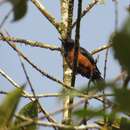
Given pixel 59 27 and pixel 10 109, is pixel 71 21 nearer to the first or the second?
pixel 59 27

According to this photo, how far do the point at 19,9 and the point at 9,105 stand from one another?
0.16m

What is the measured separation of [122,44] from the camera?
491 millimetres

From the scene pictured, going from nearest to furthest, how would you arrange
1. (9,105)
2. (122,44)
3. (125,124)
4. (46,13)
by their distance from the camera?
(122,44)
(9,105)
(125,124)
(46,13)

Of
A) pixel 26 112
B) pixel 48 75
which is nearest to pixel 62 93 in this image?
pixel 26 112

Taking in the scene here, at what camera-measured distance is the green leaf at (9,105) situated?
61 cm

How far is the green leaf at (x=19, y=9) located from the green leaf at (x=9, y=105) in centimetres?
12

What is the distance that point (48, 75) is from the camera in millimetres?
2449

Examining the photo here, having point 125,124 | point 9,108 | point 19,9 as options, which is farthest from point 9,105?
point 125,124

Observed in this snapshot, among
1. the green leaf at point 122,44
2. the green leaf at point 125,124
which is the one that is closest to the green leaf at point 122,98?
the green leaf at point 122,44

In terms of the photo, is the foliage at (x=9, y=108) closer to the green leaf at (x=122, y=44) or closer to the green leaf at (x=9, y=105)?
the green leaf at (x=9, y=105)

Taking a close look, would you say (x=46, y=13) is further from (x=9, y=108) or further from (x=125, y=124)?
(x=9, y=108)

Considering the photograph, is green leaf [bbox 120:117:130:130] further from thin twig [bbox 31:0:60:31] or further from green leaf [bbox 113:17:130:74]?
thin twig [bbox 31:0:60:31]

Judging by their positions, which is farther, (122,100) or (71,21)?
(71,21)

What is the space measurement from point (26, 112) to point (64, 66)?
2533 mm
